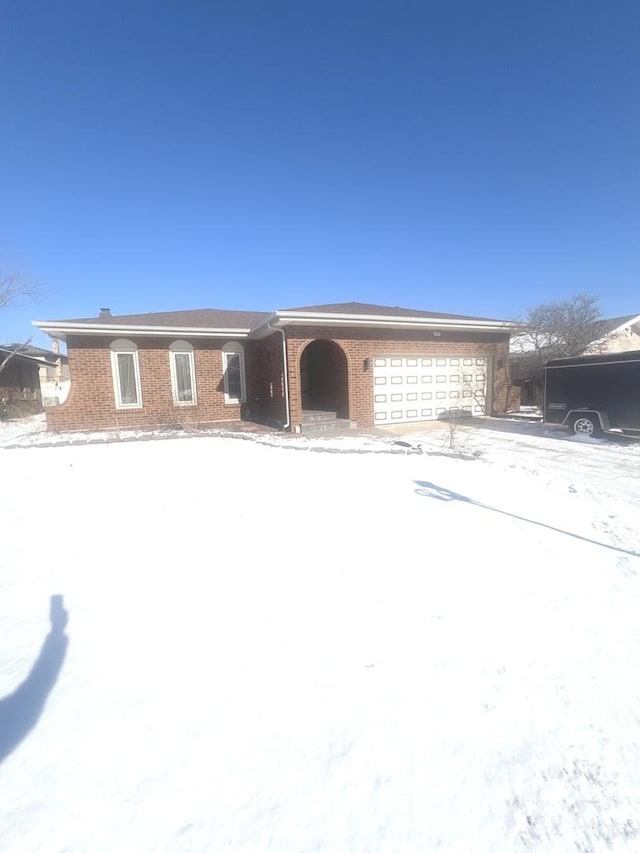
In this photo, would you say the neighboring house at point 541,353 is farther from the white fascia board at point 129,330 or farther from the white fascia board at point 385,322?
the white fascia board at point 129,330

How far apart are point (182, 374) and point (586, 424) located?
1086 centimetres

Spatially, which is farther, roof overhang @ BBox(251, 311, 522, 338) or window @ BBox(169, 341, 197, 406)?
window @ BBox(169, 341, 197, 406)

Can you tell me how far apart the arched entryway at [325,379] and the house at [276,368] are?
6 cm

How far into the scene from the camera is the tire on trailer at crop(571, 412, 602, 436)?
9.22 m

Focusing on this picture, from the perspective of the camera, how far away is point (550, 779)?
1.62 meters

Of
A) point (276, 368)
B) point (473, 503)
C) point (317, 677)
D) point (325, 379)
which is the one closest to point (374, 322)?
point (325, 379)

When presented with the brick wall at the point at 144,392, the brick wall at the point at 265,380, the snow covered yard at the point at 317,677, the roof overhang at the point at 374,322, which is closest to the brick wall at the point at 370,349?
the roof overhang at the point at 374,322

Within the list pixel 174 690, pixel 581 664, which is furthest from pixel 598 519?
pixel 174 690

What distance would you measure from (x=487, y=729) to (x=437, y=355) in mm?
11519

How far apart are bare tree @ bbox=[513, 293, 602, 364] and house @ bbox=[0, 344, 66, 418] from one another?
22.2 metres

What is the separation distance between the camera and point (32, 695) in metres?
1.94

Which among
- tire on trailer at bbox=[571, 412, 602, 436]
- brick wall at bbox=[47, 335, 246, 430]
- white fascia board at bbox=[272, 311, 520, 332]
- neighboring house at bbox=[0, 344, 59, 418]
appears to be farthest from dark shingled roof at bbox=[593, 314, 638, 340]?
neighboring house at bbox=[0, 344, 59, 418]

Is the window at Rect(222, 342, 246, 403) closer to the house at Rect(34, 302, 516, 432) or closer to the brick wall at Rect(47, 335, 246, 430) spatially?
the house at Rect(34, 302, 516, 432)

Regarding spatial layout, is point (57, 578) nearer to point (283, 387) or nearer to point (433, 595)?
point (433, 595)
